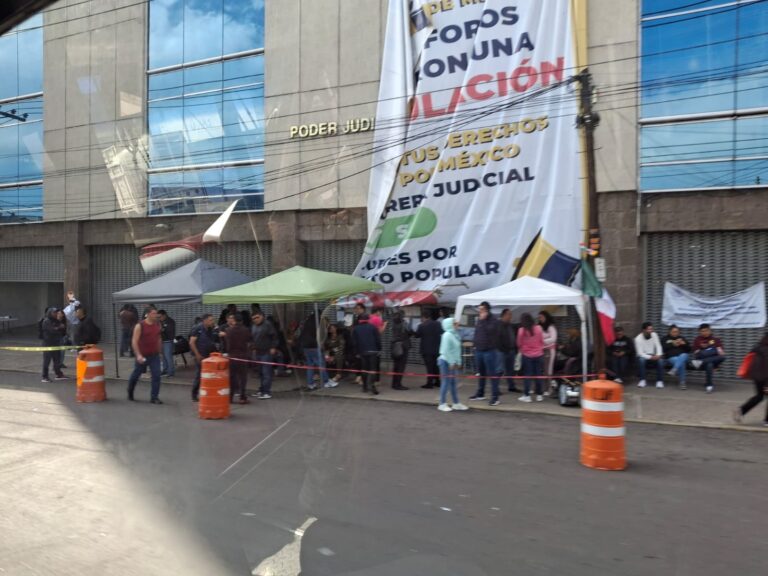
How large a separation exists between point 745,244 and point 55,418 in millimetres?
13874

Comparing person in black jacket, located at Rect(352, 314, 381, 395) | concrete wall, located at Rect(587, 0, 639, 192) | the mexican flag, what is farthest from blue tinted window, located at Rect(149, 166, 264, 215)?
the mexican flag

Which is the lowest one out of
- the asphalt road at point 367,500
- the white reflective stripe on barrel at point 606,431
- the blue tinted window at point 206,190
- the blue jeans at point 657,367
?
the asphalt road at point 367,500

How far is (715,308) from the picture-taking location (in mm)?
12867

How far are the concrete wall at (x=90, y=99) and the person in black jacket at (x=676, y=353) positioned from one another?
1629cm

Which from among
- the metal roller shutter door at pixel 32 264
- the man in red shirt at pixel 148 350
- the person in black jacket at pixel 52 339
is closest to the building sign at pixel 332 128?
the person in black jacket at pixel 52 339

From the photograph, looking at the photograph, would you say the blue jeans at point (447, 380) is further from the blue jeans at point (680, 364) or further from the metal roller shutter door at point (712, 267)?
the metal roller shutter door at point (712, 267)

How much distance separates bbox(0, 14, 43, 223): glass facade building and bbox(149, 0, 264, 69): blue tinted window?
18.1 feet

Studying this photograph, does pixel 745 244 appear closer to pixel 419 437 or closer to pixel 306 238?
pixel 419 437

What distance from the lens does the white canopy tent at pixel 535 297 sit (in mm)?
10789

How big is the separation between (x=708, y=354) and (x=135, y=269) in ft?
57.5

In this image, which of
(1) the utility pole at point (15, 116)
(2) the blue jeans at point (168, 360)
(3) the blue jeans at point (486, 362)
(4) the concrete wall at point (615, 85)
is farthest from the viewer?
(1) the utility pole at point (15, 116)

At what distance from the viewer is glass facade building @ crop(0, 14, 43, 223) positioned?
21719mm

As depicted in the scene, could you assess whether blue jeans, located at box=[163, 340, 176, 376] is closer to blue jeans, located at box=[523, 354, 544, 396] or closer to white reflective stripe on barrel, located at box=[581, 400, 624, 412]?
blue jeans, located at box=[523, 354, 544, 396]

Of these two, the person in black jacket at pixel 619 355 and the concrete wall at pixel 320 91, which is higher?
the concrete wall at pixel 320 91
